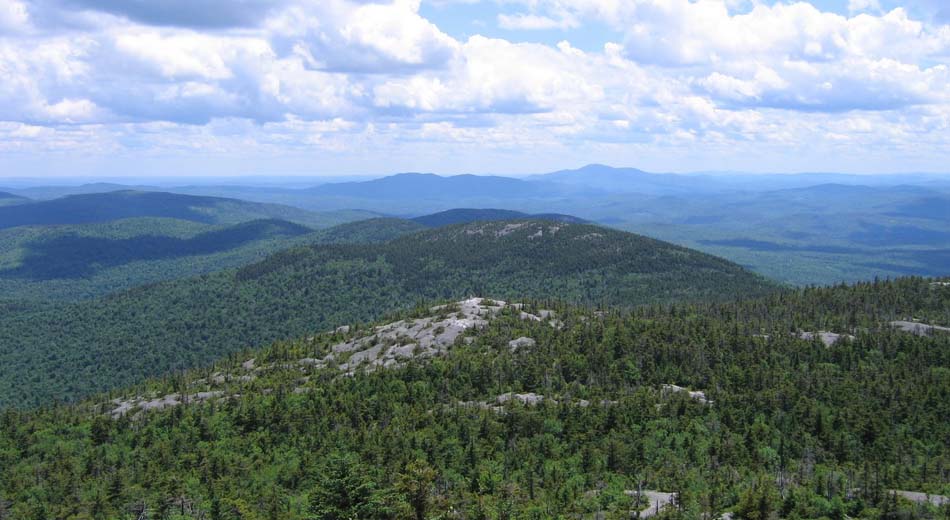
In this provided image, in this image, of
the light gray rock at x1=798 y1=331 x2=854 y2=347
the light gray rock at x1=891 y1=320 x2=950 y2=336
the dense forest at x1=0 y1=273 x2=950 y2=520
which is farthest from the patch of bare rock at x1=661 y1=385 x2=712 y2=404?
the light gray rock at x1=891 y1=320 x2=950 y2=336

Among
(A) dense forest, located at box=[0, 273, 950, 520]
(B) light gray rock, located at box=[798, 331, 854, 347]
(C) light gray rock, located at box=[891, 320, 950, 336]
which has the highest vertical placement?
(C) light gray rock, located at box=[891, 320, 950, 336]

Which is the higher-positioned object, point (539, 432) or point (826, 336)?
point (826, 336)

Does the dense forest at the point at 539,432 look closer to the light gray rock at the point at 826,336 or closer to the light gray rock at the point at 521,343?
the light gray rock at the point at 521,343

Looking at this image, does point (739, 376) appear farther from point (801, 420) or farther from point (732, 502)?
point (732, 502)

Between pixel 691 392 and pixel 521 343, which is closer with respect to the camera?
pixel 691 392

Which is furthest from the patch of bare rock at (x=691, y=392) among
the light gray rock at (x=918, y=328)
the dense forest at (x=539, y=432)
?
the light gray rock at (x=918, y=328)

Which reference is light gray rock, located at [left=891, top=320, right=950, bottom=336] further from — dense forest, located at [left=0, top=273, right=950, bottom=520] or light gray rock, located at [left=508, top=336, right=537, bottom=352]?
light gray rock, located at [left=508, top=336, right=537, bottom=352]

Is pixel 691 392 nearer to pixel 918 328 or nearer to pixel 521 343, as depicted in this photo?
pixel 521 343

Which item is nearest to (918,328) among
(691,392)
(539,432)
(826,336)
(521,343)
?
(826,336)
